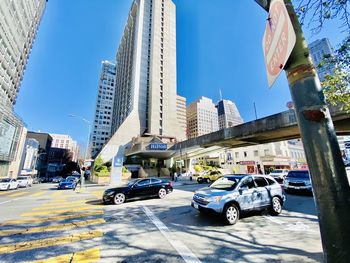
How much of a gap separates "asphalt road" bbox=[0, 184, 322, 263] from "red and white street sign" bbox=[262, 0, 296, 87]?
403 cm

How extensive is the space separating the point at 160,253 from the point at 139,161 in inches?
1736

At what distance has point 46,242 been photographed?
4949mm

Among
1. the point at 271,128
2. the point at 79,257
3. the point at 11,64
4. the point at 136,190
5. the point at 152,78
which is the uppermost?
the point at 152,78

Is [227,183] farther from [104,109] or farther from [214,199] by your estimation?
[104,109]

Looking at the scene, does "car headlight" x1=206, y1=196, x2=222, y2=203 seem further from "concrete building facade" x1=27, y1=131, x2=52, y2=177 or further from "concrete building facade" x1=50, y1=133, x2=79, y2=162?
"concrete building facade" x1=50, y1=133, x2=79, y2=162

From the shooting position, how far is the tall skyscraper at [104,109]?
323 feet

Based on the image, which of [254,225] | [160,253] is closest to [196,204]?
[254,225]

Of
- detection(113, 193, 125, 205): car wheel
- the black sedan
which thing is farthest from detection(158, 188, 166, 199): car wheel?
detection(113, 193, 125, 205): car wheel

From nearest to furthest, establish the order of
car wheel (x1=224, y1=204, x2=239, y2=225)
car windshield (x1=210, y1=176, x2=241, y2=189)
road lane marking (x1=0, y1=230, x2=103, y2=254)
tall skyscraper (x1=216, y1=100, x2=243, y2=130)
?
road lane marking (x1=0, y1=230, x2=103, y2=254), car wheel (x1=224, y1=204, x2=239, y2=225), car windshield (x1=210, y1=176, x2=241, y2=189), tall skyscraper (x1=216, y1=100, x2=243, y2=130)

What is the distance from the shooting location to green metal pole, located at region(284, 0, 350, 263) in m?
1.18

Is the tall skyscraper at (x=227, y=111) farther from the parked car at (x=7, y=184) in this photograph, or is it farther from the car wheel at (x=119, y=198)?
the car wheel at (x=119, y=198)

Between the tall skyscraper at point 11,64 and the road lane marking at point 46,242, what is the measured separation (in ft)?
113

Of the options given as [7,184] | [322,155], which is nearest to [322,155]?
[322,155]

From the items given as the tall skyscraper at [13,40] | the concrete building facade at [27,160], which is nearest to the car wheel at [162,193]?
the tall skyscraper at [13,40]
